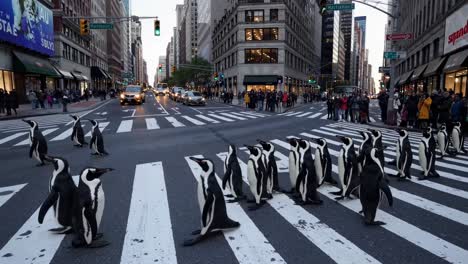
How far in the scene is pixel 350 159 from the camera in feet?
22.5

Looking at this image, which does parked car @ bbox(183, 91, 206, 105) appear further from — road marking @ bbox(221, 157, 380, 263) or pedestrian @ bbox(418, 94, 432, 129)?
road marking @ bbox(221, 157, 380, 263)

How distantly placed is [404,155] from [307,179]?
10.7 feet

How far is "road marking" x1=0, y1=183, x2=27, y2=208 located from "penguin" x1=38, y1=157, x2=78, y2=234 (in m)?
2.33

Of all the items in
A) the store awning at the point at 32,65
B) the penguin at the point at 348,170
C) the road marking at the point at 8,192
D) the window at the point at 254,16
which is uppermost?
the window at the point at 254,16

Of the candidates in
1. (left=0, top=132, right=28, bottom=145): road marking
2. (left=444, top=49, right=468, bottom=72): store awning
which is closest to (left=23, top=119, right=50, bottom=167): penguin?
(left=0, top=132, right=28, bottom=145): road marking

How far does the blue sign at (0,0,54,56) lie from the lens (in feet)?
98.8

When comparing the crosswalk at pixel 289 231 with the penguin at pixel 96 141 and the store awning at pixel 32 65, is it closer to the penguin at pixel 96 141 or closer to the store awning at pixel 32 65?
the penguin at pixel 96 141

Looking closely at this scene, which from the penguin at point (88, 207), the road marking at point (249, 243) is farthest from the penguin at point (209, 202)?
the penguin at point (88, 207)

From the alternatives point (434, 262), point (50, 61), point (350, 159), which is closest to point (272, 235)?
point (434, 262)

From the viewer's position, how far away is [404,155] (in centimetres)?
818

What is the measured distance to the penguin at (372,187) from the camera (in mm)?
5371

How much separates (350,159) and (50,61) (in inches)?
1847

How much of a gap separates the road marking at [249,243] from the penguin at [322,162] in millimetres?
2380

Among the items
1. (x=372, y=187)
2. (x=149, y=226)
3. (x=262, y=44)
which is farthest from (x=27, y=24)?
(x=372, y=187)
